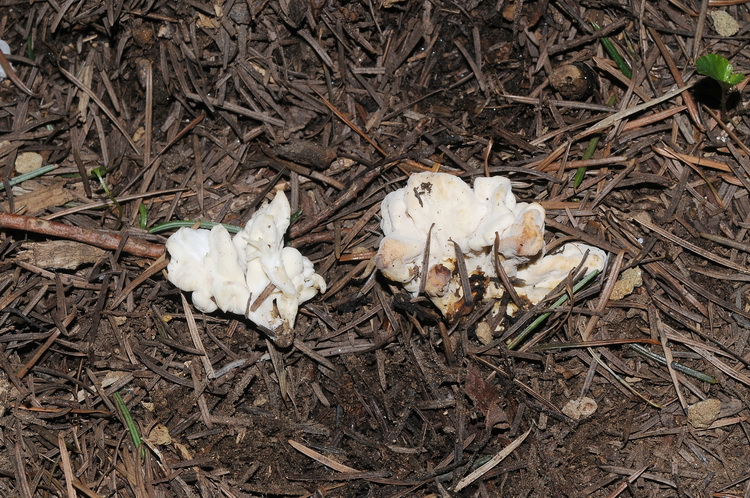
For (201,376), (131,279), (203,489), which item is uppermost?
(131,279)

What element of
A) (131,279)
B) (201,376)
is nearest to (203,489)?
(201,376)

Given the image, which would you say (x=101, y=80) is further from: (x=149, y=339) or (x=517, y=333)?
(x=517, y=333)

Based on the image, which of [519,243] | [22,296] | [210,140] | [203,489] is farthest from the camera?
[210,140]

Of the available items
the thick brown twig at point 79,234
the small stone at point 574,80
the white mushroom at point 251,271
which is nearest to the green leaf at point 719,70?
the small stone at point 574,80

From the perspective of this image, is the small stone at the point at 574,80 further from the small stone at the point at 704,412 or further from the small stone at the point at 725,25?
the small stone at the point at 704,412

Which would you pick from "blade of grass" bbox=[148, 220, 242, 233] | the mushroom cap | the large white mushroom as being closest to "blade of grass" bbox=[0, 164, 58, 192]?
"blade of grass" bbox=[148, 220, 242, 233]
